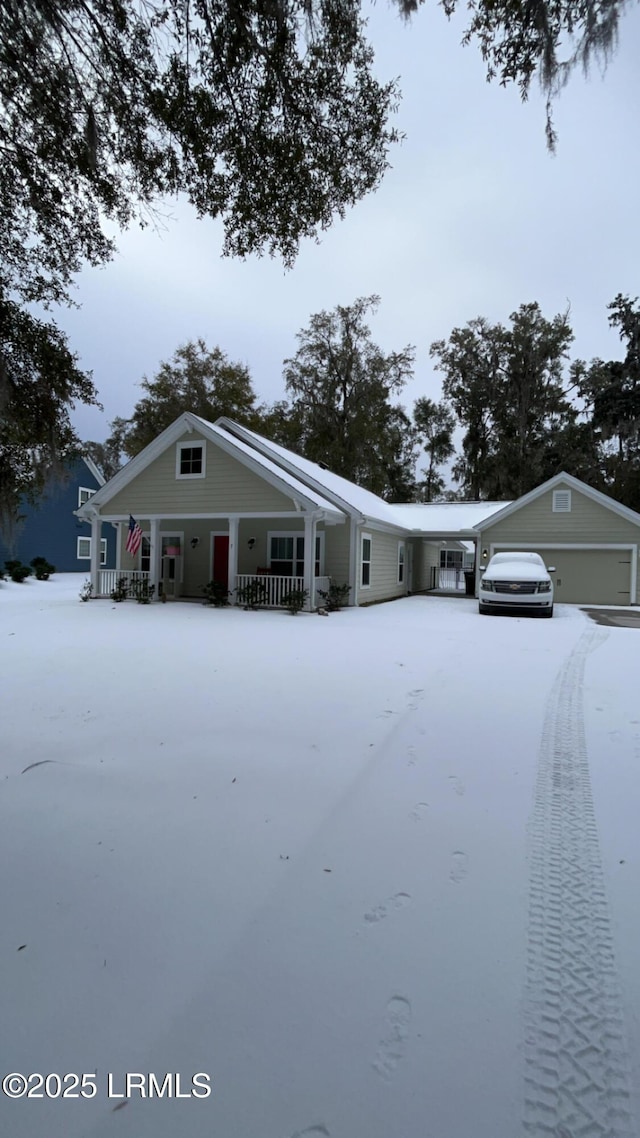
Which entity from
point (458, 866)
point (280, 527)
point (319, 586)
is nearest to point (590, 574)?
point (319, 586)

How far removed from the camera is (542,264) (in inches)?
337

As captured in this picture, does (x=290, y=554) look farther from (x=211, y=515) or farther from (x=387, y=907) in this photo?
(x=387, y=907)

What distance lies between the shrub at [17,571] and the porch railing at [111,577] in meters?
7.17

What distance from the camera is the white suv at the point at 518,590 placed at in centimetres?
1423

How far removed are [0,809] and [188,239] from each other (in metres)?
5.34

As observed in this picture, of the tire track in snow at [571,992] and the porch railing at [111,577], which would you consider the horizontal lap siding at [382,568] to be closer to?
the porch railing at [111,577]

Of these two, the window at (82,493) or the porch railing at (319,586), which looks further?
the window at (82,493)

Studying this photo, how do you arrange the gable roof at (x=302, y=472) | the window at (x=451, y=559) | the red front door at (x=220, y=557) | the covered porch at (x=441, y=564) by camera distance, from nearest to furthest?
the gable roof at (x=302, y=472), the red front door at (x=220, y=557), the covered porch at (x=441, y=564), the window at (x=451, y=559)

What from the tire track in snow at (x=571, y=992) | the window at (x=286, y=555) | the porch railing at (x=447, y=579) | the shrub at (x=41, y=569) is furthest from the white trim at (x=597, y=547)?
the shrub at (x=41, y=569)

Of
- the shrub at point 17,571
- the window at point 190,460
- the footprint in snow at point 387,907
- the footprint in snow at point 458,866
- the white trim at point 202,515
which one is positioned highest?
the window at point 190,460

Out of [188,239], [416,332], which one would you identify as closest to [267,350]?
[416,332]

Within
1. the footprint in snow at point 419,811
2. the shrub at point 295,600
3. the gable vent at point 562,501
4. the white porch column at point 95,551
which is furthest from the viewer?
the gable vent at point 562,501

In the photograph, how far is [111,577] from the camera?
1747 centimetres

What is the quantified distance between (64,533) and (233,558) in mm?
16851
